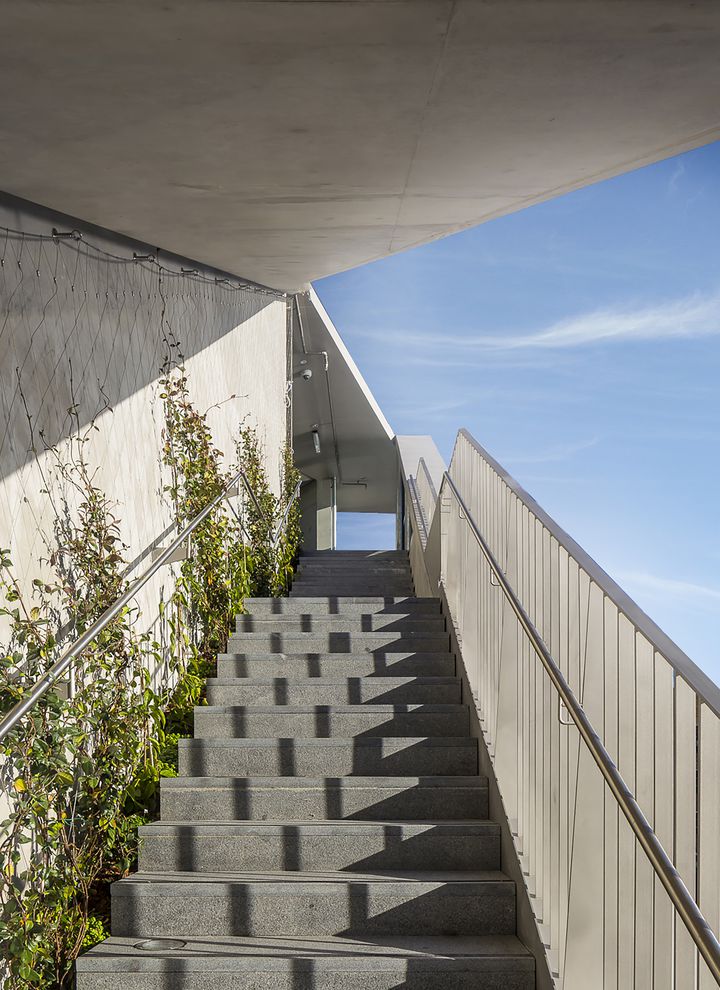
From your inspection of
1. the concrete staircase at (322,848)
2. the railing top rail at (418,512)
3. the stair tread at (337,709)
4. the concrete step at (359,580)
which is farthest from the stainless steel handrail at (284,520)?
the stair tread at (337,709)

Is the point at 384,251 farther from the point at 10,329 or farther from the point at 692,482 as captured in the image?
the point at 692,482

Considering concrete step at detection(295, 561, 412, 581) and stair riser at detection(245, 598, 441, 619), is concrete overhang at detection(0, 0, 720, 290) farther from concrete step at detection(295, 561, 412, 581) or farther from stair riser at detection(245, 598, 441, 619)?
concrete step at detection(295, 561, 412, 581)

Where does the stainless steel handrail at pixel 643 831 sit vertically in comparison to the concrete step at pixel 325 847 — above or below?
above

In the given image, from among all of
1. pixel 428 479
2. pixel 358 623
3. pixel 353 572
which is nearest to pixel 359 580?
pixel 353 572

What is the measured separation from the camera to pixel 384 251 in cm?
515

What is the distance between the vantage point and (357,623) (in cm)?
562

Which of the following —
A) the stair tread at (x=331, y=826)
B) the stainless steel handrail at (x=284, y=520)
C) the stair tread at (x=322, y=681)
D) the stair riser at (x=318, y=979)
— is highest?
the stainless steel handrail at (x=284, y=520)

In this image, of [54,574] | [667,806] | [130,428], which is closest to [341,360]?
[130,428]

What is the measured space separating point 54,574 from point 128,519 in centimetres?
88

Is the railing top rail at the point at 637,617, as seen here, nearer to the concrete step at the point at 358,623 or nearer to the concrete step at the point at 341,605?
the concrete step at the point at 358,623

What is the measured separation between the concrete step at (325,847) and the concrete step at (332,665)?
4.64 feet

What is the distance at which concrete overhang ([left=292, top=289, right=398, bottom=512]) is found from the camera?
42.4 ft

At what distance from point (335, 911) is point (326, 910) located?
1.2 inches

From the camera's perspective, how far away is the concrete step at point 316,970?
2871mm
